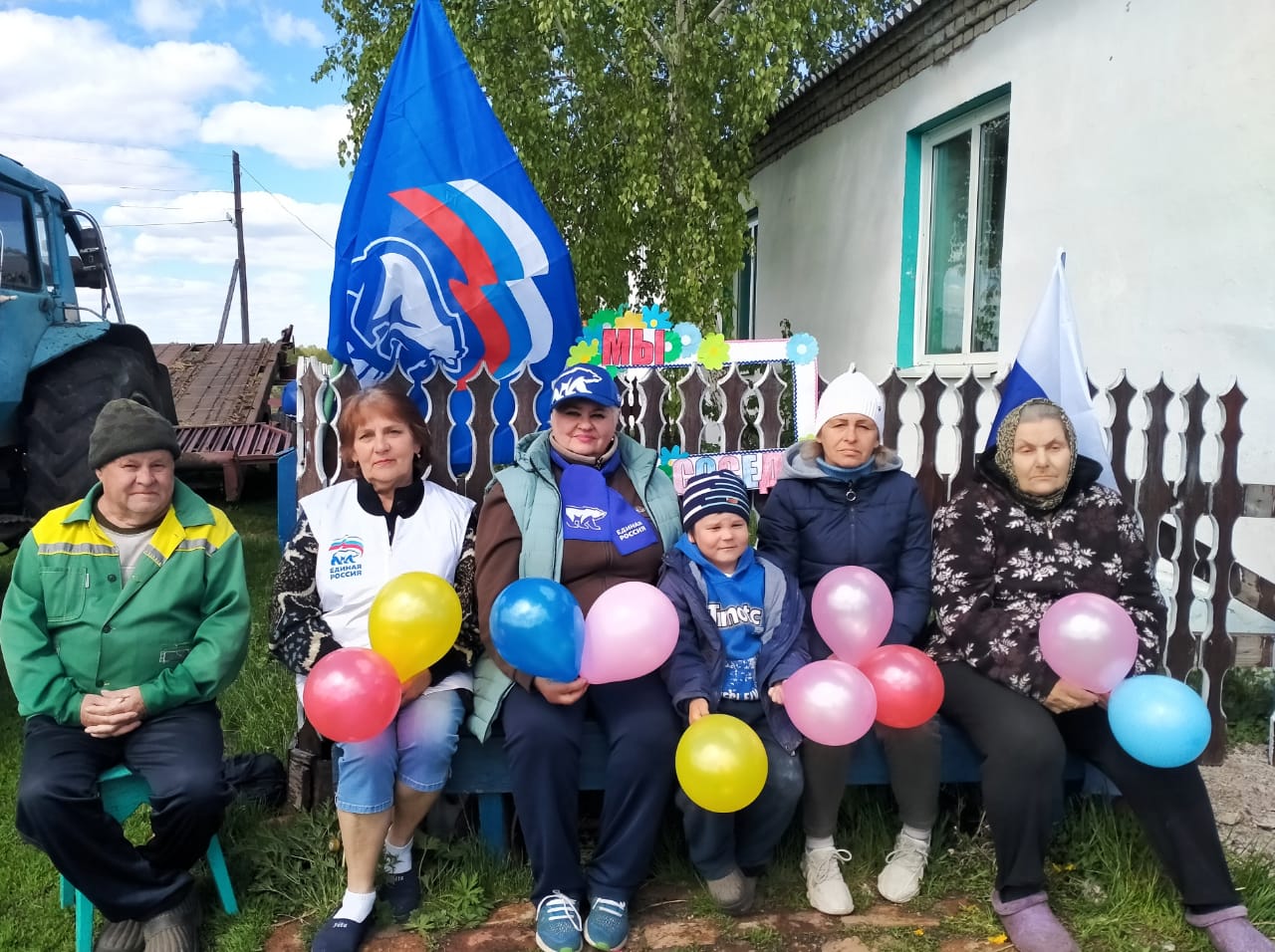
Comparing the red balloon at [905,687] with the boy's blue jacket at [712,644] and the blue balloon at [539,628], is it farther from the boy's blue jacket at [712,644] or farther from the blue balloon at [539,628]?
the blue balloon at [539,628]

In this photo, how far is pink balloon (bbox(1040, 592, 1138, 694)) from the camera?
219 cm

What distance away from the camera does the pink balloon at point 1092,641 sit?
7.18ft

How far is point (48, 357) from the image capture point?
4594 mm

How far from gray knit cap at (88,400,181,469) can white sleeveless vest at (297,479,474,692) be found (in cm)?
40

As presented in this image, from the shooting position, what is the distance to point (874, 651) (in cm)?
239

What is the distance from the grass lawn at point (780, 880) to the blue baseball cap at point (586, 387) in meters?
1.22

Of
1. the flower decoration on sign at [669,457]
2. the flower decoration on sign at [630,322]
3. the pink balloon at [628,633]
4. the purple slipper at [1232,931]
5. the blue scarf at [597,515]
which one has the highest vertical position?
the flower decoration on sign at [630,322]

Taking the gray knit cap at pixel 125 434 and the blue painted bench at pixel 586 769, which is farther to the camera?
the blue painted bench at pixel 586 769

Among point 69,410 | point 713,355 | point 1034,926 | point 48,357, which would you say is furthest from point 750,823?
point 48,357

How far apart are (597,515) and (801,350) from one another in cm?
118

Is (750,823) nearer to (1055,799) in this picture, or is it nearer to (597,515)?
(1055,799)

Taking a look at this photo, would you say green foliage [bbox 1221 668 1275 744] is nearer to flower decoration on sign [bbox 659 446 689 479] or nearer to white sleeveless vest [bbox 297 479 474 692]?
flower decoration on sign [bbox 659 446 689 479]

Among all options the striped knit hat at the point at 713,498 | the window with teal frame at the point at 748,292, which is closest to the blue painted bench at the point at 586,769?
the striped knit hat at the point at 713,498

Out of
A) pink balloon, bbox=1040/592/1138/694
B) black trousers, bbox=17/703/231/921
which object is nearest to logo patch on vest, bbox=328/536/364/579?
black trousers, bbox=17/703/231/921
